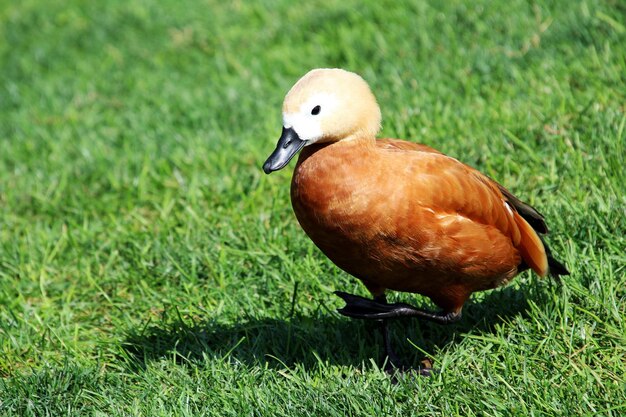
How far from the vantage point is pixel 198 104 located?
20.7 feet

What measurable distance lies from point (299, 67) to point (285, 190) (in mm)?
1771

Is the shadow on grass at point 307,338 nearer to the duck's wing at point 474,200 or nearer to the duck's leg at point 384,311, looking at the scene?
the duck's leg at point 384,311

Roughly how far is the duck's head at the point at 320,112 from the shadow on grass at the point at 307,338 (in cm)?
92

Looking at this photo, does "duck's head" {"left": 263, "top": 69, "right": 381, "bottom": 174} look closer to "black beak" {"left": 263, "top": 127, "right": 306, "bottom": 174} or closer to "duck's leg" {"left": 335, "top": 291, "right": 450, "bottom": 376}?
"black beak" {"left": 263, "top": 127, "right": 306, "bottom": 174}

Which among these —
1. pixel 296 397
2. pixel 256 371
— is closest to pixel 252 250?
pixel 256 371

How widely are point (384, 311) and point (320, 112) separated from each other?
875mm

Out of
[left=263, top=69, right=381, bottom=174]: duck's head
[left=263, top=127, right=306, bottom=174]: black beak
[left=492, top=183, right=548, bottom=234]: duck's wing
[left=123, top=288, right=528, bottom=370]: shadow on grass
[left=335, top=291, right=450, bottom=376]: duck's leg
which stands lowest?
[left=123, top=288, right=528, bottom=370]: shadow on grass

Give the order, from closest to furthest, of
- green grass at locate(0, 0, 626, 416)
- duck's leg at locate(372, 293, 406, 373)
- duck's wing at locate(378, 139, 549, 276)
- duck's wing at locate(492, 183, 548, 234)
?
duck's wing at locate(378, 139, 549, 276) → green grass at locate(0, 0, 626, 416) → duck's leg at locate(372, 293, 406, 373) → duck's wing at locate(492, 183, 548, 234)

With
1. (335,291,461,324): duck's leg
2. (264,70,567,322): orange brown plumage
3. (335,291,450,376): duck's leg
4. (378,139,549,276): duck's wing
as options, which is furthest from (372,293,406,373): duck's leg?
(378,139,549,276): duck's wing

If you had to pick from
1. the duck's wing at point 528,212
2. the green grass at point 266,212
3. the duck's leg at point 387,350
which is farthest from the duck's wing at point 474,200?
the duck's leg at point 387,350

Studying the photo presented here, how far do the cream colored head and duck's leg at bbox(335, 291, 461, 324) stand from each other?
0.71 m

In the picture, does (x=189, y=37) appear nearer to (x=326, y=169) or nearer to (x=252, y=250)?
(x=252, y=250)

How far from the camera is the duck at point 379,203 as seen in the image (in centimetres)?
322

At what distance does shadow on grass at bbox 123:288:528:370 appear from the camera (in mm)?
3742
